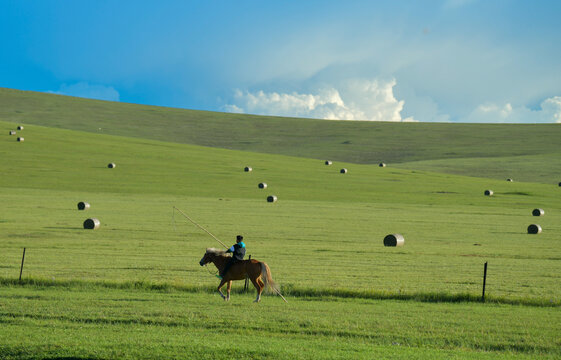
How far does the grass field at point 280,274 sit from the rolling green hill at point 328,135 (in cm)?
3443

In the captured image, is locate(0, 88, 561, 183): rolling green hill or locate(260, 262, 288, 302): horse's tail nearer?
locate(260, 262, 288, 302): horse's tail

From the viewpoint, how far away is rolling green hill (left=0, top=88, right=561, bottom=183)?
9244 centimetres

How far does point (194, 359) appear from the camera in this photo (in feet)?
33.6

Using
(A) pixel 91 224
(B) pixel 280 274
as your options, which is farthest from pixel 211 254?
(A) pixel 91 224

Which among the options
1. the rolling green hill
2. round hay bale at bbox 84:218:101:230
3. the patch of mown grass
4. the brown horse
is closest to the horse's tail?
the brown horse

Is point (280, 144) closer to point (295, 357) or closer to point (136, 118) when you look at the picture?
point (136, 118)

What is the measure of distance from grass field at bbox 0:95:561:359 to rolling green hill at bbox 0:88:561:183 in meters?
34.4

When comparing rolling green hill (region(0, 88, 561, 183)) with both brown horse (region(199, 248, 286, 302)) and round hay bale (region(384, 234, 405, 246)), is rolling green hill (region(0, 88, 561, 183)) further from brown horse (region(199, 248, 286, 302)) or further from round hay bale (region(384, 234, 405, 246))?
brown horse (region(199, 248, 286, 302))

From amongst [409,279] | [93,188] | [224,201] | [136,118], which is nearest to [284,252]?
[409,279]

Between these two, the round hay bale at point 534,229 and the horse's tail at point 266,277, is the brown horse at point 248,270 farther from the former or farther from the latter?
the round hay bale at point 534,229

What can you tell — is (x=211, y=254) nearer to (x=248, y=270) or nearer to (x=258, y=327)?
(x=248, y=270)

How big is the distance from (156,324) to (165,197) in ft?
127

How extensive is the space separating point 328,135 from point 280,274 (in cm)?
10248

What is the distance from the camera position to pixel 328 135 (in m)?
121
